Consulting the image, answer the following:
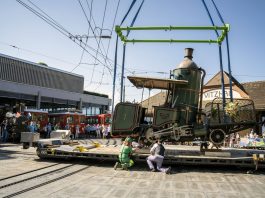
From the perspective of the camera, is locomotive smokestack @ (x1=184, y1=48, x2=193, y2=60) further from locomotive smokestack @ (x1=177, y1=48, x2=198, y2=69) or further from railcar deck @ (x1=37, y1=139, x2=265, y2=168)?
railcar deck @ (x1=37, y1=139, x2=265, y2=168)

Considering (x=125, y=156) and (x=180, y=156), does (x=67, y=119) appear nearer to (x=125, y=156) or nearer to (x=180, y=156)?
(x=125, y=156)

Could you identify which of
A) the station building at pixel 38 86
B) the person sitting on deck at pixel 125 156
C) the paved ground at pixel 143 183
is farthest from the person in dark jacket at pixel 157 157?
the station building at pixel 38 86

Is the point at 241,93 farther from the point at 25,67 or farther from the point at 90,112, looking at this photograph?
the point at 90,112

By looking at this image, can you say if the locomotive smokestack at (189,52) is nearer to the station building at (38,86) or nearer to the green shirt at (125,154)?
the green shirt at (125,154)

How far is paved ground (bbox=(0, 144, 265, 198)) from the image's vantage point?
7.87 meters

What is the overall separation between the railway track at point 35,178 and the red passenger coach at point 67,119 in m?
21.4

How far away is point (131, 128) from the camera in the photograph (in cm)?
1266

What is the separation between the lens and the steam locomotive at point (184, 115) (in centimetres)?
1222

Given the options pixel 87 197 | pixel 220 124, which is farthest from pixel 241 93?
pixel 87 197

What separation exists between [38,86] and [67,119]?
1008cm

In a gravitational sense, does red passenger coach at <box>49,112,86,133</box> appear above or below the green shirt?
above

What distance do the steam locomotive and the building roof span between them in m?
13.2

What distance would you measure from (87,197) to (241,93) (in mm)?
20992

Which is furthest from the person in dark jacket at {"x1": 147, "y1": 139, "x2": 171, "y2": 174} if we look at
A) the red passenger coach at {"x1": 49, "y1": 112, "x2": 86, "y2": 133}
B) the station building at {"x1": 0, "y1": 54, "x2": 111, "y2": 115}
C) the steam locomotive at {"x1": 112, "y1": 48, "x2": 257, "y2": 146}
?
the station building at {"x1": 0, "y1": 54, "x2": 111, "y2": 115}
